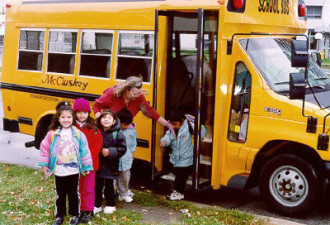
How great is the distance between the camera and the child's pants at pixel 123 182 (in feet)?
20.2

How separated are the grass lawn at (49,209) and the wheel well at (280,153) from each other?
62 centimetres

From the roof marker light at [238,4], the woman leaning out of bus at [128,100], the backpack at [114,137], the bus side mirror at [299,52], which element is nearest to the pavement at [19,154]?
the backpack at [114,137]

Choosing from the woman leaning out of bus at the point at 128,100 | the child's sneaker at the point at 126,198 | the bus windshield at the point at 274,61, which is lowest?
the child's sneaker at the point at 126,198

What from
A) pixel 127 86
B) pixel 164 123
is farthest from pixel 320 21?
pixel 127 86

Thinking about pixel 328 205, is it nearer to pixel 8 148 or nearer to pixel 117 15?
pixel 117 15

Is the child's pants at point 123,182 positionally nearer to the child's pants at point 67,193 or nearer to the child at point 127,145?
the child at point 127,145

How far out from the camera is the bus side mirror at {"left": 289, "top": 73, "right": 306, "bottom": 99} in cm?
517

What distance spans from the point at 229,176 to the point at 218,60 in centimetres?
140

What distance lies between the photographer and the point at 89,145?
5344 mm

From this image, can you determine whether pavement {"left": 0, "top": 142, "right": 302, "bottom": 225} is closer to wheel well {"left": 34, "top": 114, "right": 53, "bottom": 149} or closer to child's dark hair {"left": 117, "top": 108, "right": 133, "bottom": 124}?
wheel well {"left": 34, "top": 114, "right": 53, "bottom": 149}

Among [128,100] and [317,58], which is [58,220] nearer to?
[128,100]

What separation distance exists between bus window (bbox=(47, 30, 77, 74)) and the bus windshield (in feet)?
8.89

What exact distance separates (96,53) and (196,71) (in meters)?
1.92

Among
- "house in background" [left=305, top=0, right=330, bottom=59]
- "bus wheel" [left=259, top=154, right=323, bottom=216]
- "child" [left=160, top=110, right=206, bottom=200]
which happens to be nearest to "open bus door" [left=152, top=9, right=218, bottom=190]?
"child" [left=160, top=110, right=206, bottom=200]
